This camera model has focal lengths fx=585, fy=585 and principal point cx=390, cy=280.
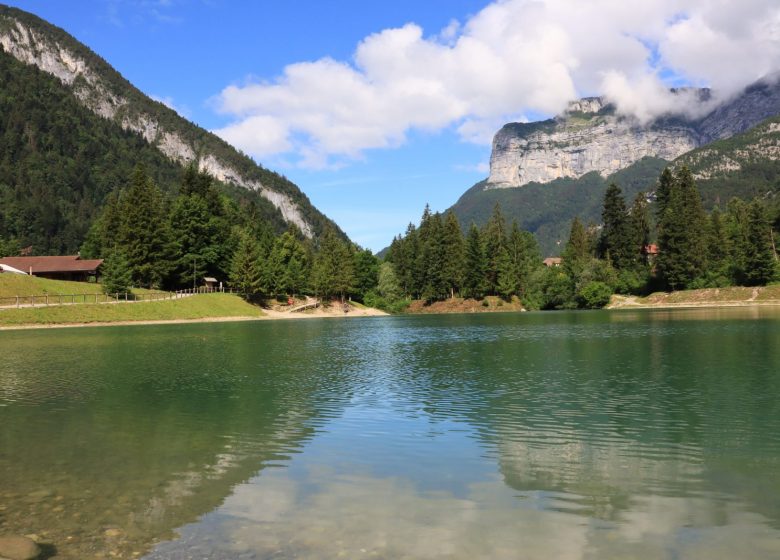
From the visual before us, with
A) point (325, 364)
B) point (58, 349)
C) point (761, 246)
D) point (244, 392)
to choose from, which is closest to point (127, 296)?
point (58, 349)

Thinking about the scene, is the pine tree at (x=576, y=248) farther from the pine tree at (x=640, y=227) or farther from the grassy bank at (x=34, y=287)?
the grassy bank at (x=34, y=287)

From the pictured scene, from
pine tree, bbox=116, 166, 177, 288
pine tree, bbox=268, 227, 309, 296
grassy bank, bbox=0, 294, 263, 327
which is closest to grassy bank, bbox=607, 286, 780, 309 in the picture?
pine tree, bbox=268, 227, 309, 296

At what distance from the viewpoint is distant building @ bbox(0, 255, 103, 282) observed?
110 metres

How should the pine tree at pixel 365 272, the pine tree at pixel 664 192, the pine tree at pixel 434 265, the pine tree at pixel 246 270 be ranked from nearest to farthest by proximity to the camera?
1. the pine tree at pixel 246 270
2. the pine tree at pixel 664 192
3. the pine tree at pixel 434 265
4. the pine tree at pixel 365 272

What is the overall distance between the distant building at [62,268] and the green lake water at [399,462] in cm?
8881

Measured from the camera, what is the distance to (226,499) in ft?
38.0

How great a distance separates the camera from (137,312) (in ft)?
270

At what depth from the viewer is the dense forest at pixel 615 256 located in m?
118

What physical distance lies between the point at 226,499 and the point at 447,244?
136 metres

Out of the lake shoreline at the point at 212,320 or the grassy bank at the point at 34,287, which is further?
the grassy bank at the point at 34,287

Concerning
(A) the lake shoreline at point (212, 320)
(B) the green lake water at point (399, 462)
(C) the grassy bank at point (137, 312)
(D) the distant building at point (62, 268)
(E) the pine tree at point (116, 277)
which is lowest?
(B) the green lake water at point (399, 462)

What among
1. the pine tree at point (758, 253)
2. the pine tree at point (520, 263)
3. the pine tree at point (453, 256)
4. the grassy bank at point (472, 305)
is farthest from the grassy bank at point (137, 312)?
the pine tree at point (758, 253)

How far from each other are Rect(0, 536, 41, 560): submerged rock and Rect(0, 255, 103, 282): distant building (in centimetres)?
11194

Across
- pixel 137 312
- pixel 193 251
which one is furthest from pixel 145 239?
pixel 137 312
